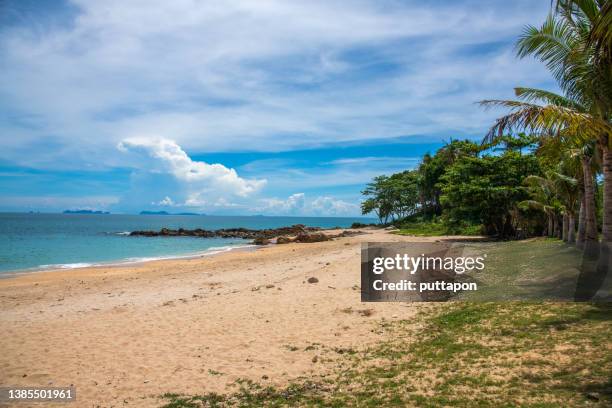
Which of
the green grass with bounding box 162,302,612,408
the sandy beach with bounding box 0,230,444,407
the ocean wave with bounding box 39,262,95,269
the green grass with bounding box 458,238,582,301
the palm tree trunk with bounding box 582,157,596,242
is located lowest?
the ocean wave with bounding box 39,262,95,269

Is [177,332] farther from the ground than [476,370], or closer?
closer

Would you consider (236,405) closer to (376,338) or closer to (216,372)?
(216,372)

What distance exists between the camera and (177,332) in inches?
385

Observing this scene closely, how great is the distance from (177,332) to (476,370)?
6337 mm

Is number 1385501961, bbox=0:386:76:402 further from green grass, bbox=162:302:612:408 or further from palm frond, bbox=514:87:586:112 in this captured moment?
palm frond, bbox=514:87:586:112

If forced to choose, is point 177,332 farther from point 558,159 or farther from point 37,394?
point 558,159

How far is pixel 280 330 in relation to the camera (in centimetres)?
969

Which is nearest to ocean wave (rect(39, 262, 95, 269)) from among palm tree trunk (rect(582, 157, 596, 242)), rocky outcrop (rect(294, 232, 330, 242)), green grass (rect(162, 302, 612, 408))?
rocky outcrop (rect(294, 232, 330, 242))

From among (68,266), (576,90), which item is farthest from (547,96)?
(68,266)

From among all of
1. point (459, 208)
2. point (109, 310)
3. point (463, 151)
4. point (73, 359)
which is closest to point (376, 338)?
point (73, 359)

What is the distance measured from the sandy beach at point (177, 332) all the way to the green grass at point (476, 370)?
1.95 feet

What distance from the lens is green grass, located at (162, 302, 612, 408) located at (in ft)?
17.9

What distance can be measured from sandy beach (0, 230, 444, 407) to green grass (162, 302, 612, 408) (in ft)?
1.95

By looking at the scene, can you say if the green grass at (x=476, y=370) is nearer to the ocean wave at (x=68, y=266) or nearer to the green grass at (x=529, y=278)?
the green grass at (x=529, y=278)
